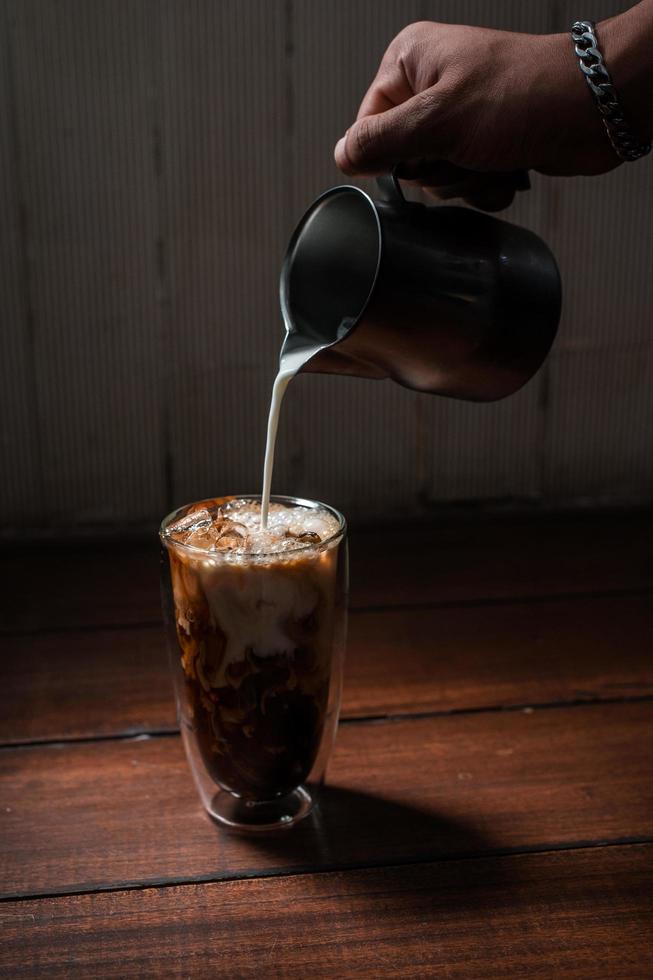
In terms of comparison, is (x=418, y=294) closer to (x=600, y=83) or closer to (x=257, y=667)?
(x=600, y=83)

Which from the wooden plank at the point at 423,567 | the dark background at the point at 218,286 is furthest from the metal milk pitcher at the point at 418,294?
the dark background at the point at 218,286

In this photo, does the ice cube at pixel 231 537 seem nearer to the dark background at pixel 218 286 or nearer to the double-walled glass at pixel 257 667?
the double-walled glass at pixel 257 667

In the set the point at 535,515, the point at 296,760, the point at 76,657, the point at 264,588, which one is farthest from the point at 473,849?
the point at 535,515

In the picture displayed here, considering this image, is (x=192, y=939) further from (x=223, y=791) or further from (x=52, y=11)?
(x=52, y=11)

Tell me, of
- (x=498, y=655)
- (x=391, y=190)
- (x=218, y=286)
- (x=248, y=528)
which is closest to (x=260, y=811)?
(x=248, y=528)

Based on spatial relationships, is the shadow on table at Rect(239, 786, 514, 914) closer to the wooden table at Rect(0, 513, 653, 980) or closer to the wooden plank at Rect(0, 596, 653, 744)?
the wooden table at Rect(0, 513, 653, 980)

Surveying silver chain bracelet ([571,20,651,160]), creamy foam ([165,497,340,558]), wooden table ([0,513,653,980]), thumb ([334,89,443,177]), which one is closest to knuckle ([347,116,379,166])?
thumb ([334,89,443,177])
